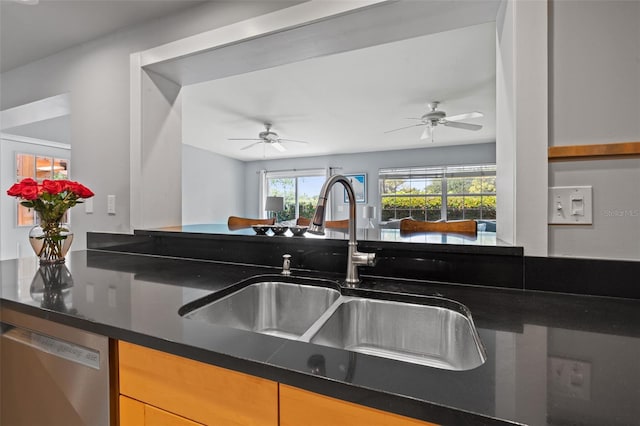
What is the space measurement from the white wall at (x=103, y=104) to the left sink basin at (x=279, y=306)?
113 cm

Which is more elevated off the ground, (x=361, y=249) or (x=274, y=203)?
(x=274, y=203)

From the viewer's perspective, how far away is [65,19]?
69.7 inches

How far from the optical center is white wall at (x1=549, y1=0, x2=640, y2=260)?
905 mm

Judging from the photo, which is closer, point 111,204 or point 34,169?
point 111,204

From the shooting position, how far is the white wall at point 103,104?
5.88 ft

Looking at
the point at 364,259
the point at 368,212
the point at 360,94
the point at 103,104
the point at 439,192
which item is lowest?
the point at 364,259

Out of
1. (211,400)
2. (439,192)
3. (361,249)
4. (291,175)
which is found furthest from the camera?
(291,175)

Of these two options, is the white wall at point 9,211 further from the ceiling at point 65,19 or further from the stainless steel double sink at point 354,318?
the stainless steel double sink at point 354,318

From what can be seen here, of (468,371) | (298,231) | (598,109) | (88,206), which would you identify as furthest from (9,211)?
(598,109)

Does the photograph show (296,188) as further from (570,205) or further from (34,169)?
(570,205)

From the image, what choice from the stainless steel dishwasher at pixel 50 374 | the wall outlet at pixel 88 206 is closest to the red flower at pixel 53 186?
the wall outlet at pixel 88 206

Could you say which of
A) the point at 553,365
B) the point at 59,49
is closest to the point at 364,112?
the point at 59,49

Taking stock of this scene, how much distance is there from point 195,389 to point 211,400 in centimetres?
5

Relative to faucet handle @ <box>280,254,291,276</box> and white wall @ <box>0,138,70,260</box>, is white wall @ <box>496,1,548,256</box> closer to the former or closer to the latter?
faucet handle @ <box>280,254,291,276</box>
